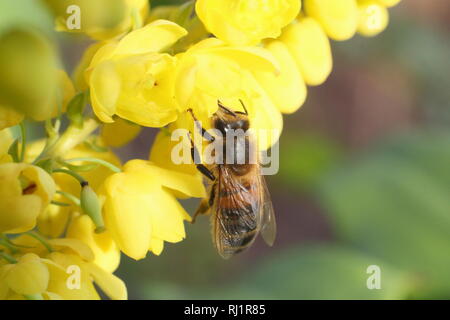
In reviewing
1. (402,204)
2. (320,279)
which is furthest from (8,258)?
(402,204)

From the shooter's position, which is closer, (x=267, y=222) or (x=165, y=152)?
(x=165, y=152)

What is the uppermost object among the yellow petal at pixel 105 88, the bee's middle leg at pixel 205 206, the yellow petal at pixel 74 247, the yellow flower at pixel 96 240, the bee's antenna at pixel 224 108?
the bee's antenna at pixel 224 108

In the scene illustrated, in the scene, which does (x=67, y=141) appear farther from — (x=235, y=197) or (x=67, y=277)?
(x=235, y=197)

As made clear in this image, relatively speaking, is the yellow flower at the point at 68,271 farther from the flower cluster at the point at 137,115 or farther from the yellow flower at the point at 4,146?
the yellow flower at the point at 4,146

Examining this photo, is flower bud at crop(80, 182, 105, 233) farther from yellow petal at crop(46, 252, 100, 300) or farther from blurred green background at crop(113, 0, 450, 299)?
blurred green background at crop(113, 0, 450, 299)

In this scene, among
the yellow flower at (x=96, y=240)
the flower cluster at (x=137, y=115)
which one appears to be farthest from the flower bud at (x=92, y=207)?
the yellow flower at (x=96, y=240)

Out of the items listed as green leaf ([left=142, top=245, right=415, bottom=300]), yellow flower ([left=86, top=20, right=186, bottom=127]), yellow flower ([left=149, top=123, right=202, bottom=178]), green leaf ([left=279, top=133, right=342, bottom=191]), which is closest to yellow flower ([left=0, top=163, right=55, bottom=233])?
yellow flower ([left=86, top=20, right=186, bottom=127])
